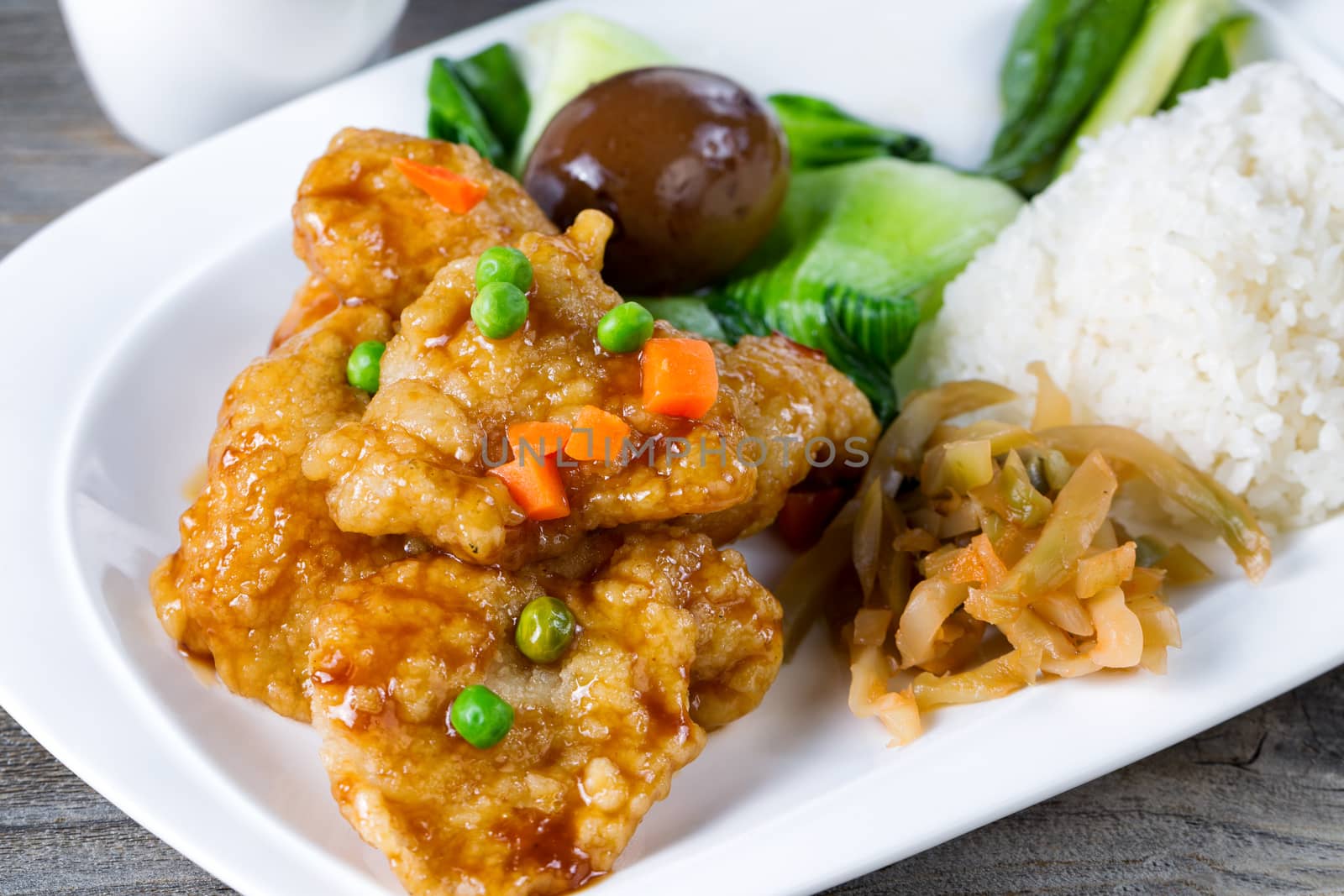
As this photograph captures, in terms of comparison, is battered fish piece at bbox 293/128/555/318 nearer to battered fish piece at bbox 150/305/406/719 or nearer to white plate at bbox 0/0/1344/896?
battered fish piece at bbox 150/305/406/719

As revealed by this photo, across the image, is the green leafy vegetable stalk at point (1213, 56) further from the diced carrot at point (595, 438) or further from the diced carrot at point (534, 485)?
the diced carrot at point (534, 485)

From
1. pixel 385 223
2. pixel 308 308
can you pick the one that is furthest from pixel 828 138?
pixel 308 308

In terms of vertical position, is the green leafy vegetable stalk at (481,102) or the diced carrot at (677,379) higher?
the diced carrot at (677,379)

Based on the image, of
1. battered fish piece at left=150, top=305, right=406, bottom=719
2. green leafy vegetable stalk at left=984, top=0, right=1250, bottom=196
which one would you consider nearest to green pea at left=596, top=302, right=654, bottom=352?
battered fish piece at left=150, top=305, right=406, bottom=719

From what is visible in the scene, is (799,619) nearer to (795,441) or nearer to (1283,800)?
(795,441)

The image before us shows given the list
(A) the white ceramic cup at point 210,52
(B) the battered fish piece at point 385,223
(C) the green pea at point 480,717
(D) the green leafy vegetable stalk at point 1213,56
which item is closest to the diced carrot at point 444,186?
(B) the battered fish piece at point 385,223

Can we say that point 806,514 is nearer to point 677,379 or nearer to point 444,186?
point 677,379
